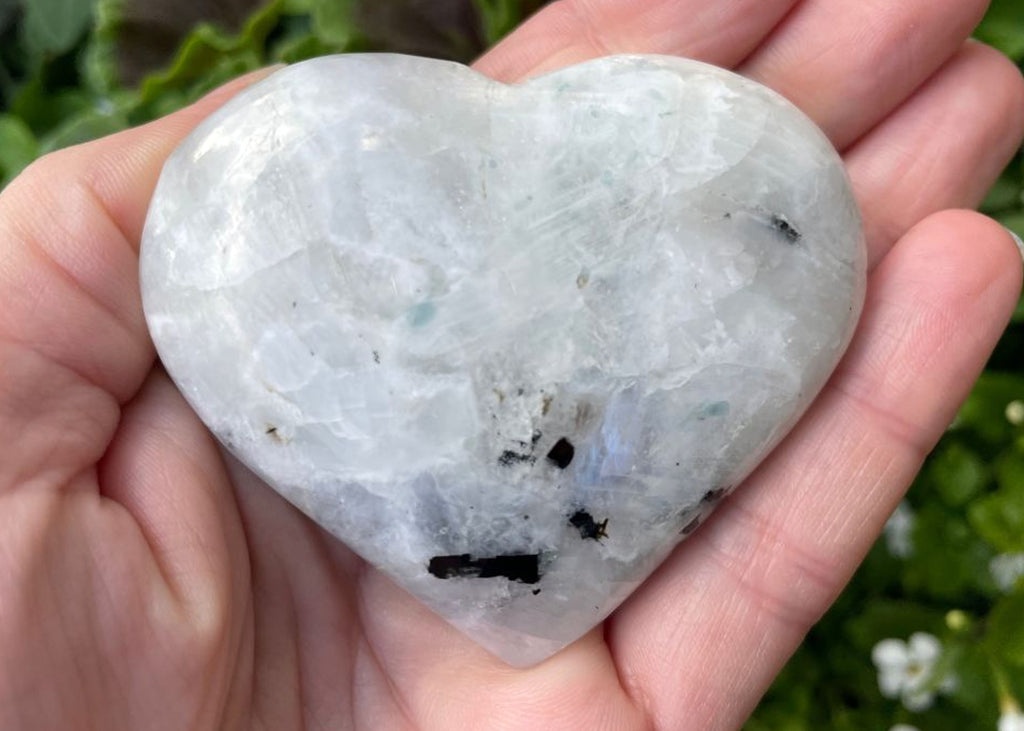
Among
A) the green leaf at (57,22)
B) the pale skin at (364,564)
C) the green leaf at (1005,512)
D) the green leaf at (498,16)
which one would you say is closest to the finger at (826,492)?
the pale skin at (364,564)

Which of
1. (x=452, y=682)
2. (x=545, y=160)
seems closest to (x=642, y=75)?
(x=545, y=160)

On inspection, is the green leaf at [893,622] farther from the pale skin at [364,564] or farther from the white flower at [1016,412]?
the pale skin at [364,564]

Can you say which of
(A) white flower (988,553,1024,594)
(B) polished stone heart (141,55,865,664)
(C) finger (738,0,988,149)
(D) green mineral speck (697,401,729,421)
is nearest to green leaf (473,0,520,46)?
(C) finger (738,0,988,149)

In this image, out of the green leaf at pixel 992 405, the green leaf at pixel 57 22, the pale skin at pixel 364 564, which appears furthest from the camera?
the green leaf at pixel 57 22

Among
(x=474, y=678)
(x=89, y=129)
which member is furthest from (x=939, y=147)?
(x=89, y=129)

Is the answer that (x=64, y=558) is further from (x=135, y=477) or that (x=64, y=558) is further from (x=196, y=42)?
(x=196, y=42)

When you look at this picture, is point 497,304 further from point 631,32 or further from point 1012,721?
point 1012,721

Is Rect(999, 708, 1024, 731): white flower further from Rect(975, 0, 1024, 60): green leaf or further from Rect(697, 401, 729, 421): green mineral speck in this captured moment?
Rect(975, 0, 1024, 60): green leaf
